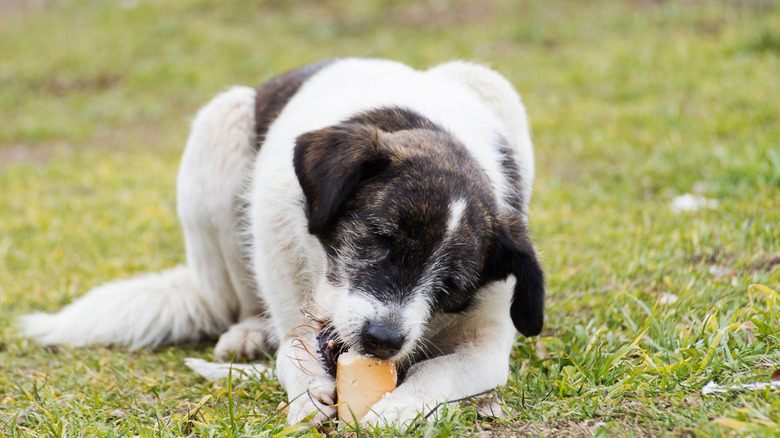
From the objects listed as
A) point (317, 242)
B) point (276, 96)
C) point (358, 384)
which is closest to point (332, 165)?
point (317, 242)

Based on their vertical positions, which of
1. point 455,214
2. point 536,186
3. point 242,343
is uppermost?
point 455,214

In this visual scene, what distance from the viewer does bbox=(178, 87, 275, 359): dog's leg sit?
453 cm

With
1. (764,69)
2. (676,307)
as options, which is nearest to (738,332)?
(676,307)

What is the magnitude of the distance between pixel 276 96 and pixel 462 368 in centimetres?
240

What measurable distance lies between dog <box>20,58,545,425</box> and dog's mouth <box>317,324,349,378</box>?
0.03m

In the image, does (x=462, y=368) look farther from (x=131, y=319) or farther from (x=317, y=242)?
(x=131, y=319)

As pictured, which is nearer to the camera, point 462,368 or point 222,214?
point 462,368

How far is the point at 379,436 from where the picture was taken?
278 cm

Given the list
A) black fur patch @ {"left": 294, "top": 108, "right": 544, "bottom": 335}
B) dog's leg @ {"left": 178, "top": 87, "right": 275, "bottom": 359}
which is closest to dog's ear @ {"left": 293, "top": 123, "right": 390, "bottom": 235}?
black fur patch @ {"left": 294, "top": 108, "right": 544, "bottom": 335}

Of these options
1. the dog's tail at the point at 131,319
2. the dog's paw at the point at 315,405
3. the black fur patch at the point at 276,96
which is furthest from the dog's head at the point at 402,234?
the dog's tail at the point at 131,319

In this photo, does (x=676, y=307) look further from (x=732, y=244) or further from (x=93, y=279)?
(x=93, y=279)

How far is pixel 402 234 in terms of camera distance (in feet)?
9.78

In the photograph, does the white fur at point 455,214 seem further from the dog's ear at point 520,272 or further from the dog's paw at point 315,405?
the dog's paw at point 315,405

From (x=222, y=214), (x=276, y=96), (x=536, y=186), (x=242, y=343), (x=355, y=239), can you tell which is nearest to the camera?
(x=355, y=239)
